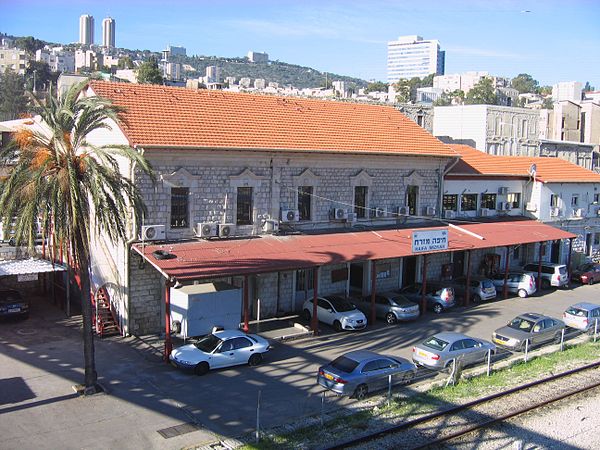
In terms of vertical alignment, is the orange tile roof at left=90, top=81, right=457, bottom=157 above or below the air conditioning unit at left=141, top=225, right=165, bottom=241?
above

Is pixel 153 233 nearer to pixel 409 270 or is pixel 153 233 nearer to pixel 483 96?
pixel 409 270

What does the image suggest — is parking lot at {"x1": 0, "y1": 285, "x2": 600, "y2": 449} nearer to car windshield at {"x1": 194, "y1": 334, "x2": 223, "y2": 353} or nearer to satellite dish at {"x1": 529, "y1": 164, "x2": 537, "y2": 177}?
car windshield at {"x1": 194, "y1": 334, "x2": 223, "y2": 353}

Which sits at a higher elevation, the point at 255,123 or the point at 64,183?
the point at 255,123

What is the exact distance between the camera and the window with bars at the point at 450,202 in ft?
122

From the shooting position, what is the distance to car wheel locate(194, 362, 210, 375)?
68.7 feet

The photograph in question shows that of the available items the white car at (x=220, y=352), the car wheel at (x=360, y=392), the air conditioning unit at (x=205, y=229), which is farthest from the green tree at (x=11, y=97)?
the car wheel at (x=360, y=392)

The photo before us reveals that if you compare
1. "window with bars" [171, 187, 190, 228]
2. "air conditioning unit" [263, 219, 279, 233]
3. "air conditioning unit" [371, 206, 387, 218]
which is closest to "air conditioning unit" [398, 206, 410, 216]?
"air conditioning unit" [371, 206, 387, 218]

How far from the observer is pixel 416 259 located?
3525cm

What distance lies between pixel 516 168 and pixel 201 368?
96.8ft

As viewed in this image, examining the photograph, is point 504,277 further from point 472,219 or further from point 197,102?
point 197,102

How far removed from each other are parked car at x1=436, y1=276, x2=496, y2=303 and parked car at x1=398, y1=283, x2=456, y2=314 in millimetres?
2048

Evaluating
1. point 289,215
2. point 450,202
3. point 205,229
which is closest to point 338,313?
point 289,215

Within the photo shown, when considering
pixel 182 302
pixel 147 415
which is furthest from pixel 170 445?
pixel 182 302

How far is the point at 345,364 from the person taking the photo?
19641 mm
